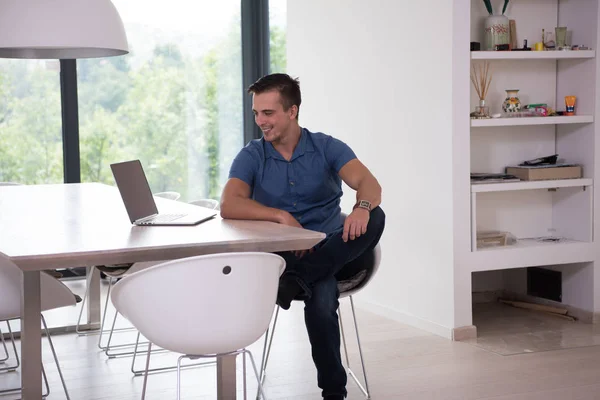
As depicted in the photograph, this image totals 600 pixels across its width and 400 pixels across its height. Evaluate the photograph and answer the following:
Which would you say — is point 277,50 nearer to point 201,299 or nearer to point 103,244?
point 103,244

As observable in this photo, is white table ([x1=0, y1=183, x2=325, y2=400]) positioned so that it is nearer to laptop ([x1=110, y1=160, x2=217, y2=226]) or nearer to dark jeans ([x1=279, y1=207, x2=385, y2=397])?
laptop ([x1=110, y1=160, x2=217, y2=226])

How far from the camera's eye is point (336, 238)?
333 cm

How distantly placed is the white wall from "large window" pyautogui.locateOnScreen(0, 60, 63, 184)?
2282 mm

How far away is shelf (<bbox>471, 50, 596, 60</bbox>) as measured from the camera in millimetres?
4645

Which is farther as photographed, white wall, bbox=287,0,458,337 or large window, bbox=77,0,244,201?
large window, bbox=77,0,244,201

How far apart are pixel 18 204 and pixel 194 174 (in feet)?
11.3

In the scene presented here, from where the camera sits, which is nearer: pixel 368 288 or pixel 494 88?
pixel 494 88

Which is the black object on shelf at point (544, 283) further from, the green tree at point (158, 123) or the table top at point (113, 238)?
the green tree at point (158, 123)

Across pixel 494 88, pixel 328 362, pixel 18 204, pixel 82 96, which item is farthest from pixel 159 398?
pixel 82 96

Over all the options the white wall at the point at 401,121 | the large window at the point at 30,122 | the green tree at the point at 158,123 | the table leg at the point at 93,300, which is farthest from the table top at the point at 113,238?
the green tree at the point at 158,123

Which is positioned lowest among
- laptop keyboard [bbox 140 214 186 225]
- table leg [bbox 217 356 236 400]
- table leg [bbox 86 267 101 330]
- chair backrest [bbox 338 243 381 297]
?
table leg [bbox 86 267 101 330]

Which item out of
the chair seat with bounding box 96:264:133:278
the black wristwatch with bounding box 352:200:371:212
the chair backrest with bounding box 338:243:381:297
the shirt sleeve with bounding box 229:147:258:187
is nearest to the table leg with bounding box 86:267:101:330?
the chair seat with bounding box 96:264:133:278

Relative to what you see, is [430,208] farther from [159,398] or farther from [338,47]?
[159,398]

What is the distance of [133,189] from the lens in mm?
3227
